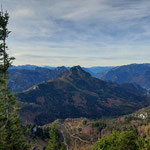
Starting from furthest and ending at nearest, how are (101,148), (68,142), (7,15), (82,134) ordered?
(82,134) → (68,142) → (101,148) → (7,15)

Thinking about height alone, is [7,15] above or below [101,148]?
above

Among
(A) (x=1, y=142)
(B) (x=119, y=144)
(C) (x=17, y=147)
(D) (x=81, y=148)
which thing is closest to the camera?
(A) (x=1, y=142)

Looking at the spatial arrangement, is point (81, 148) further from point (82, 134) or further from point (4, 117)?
point (4, 117)

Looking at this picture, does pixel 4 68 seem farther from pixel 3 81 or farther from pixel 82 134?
pixel 82 134

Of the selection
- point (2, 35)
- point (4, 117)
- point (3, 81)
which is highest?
point (2, 35)

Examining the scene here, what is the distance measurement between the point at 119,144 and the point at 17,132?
2613 centimetres

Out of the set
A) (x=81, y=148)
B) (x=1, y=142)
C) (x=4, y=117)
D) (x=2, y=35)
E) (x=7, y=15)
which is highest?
(x=7, y=15)

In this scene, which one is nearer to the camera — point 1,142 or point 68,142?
point 1,142

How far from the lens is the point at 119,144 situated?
132ft

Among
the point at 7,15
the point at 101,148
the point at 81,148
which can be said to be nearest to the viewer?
the point at 7,15

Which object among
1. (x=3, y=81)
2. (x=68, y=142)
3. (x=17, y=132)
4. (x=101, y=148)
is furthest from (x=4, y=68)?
(x=68, y=142)

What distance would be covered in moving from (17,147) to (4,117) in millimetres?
7934

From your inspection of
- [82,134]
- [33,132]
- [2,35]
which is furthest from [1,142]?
[82,134]

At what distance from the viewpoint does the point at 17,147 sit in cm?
3431
